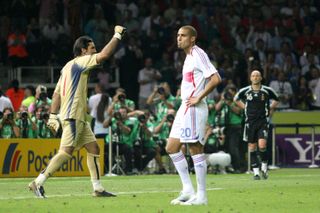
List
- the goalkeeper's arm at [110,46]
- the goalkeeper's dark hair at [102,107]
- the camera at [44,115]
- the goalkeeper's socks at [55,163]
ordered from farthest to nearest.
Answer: the goalkeeper's dark hair at [102,107], the camera at [44,115], the goalkeeper's socks at [55,163], the goalkeeper's arm at [110,46]

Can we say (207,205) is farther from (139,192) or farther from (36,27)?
(36,27)

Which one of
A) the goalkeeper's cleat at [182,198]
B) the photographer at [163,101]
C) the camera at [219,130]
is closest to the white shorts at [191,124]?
the goalkeeper's cleat at [182,198]

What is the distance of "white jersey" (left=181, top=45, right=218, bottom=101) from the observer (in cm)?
1534

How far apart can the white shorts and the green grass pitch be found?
0.90 meters

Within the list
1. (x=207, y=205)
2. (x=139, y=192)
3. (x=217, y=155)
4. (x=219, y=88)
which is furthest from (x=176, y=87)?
(x=207, y=205)

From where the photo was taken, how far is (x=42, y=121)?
26.5m

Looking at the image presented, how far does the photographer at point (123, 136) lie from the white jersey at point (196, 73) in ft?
39.4

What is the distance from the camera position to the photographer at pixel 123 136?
2745cm

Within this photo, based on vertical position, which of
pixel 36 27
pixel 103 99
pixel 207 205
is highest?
pixel 36 27

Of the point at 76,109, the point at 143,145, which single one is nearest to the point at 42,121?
the point at 143,145

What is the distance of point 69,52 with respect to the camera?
3253 cm

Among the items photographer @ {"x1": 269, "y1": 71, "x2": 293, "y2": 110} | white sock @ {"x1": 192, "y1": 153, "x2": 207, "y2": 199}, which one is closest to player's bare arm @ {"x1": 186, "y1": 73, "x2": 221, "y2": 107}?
white sock @ {"x1": 192, "y1": 153, "x2": 207, "y2": 199}

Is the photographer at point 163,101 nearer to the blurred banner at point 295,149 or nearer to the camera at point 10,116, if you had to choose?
the blurred banner at point 295,149

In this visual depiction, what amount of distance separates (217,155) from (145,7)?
9.51 m
